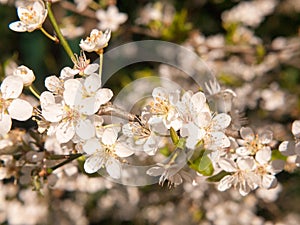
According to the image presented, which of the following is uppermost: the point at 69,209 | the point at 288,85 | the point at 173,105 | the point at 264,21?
the point at 264,21

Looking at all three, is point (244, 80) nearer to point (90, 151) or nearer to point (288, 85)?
point (288, 85)

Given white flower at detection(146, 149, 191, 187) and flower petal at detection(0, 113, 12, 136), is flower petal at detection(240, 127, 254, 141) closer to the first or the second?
white flower at detection(146, 149, 191, 187)

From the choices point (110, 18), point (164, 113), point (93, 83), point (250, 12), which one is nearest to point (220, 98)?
point (164, 113)

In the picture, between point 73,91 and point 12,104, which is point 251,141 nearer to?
point 73,91

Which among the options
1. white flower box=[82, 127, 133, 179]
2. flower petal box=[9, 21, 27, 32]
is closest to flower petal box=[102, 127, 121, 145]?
white flower box=[82, 127, 133, 179]

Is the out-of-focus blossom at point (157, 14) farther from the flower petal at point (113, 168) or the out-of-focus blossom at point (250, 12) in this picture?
the flower petal at point (113, 168)

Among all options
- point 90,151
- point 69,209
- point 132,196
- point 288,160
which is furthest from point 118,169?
point 69,209

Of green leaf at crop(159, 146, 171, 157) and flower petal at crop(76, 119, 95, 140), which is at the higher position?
flower petal at crop(76, 119, 95, 140)
